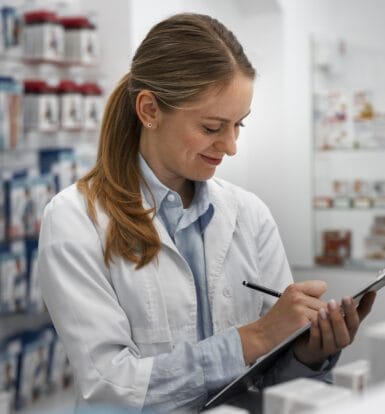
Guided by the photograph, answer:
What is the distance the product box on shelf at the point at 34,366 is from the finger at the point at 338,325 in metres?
2.58

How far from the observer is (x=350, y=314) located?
167 cm

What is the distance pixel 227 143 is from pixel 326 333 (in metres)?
0.48

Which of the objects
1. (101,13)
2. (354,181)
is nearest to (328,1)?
(354,181)

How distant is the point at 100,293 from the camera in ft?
5.52

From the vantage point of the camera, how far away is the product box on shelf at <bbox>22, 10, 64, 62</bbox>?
13.1 feet

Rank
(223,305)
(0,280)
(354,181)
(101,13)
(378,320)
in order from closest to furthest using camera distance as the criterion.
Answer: (223,305) → (0,280) → (101,13) → (378,320) → (354,181)

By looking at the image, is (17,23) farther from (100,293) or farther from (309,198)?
(100,293)

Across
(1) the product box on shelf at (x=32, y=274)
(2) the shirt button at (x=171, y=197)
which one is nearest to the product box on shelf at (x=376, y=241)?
(1) the product box on shelf at (x=32, y=274)

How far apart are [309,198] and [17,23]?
2255mm

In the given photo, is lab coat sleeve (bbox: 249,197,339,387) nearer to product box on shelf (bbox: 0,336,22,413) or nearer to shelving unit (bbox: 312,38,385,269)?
product box on shelf (bbox: 0,336,22,413)

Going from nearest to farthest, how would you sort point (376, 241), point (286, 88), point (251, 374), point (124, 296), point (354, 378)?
point (354, 378)
point (251, 374)
point (124, 296)
point (376, 241)
point (286, 88)

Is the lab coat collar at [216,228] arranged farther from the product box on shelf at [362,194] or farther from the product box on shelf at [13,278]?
the product box on shelf at [362,194]

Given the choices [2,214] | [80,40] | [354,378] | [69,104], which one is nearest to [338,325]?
[354,378]

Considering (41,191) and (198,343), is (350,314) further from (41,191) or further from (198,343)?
(41,191)
